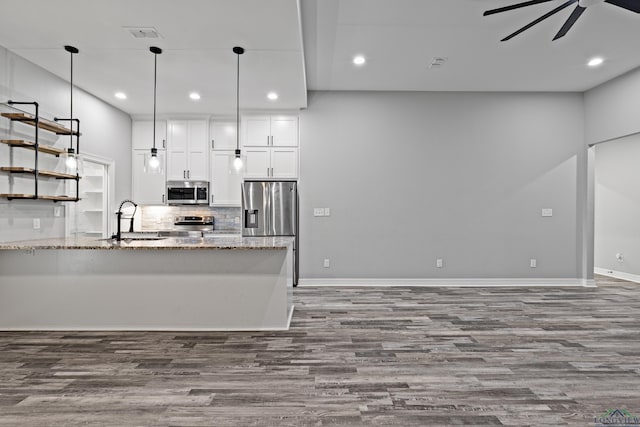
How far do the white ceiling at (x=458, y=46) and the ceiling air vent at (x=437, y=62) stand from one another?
61 mm

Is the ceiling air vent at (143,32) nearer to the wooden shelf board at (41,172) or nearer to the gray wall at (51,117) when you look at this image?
the gray wall at (51,117)

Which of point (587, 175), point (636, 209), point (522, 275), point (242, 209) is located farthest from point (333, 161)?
point (636, 209)

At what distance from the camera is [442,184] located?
5.59 m

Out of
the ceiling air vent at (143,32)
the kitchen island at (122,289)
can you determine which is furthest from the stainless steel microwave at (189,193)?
the ceiling air vent at (143,32)

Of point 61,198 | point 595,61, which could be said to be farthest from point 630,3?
point 61,198

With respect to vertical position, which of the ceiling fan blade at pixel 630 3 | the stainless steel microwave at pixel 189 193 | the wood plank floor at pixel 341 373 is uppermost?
the ceiling fan blade at pixel 630 3

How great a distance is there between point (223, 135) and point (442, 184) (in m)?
3.45

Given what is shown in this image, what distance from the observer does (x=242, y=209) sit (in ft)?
18.0

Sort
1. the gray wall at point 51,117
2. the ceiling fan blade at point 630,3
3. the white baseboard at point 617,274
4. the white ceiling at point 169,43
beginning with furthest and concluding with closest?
the white baseboard at point 617,274, the gray wall at point 51,117, the white ceiling at point 169,43, the ceiling fan blade at point 630,3

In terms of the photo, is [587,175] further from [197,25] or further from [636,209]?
[197,25]

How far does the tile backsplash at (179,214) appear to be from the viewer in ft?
19.4

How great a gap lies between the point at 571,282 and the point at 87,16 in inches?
268

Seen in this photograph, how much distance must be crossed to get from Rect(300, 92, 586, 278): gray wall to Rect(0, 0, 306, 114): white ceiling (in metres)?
1.19

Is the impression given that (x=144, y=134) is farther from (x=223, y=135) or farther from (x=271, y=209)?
(x=271, y=209)
